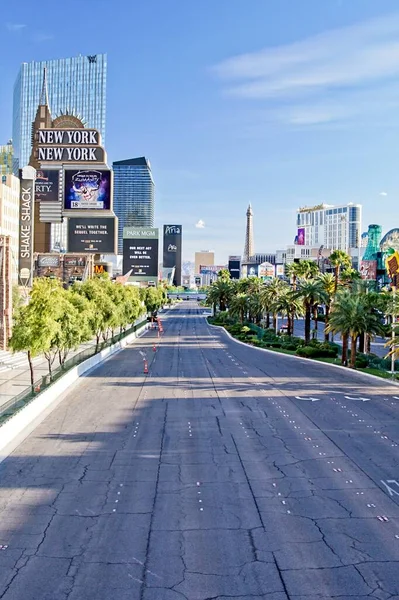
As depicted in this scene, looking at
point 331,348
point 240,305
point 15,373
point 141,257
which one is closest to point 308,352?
point 331,348

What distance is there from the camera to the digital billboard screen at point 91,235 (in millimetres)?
93125

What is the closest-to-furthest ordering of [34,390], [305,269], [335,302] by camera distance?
[34,390]
[335,302]
[305,269]

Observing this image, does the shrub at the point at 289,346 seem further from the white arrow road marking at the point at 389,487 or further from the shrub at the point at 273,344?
the white arrow road marking at the point at 389,487

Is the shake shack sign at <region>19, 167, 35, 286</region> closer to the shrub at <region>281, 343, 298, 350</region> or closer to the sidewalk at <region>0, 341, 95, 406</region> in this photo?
the sidewalk at <region>0, 341, 95, 406</region>

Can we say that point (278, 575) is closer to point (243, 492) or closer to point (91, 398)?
point (243, 492)

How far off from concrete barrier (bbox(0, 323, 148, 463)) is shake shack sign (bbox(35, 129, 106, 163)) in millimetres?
60620

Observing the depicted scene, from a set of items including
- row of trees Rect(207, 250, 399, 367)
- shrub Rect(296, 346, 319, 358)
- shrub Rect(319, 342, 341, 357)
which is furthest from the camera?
shrub Rect(319, 342, 341, 357)

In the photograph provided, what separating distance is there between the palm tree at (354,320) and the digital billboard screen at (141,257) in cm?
6992

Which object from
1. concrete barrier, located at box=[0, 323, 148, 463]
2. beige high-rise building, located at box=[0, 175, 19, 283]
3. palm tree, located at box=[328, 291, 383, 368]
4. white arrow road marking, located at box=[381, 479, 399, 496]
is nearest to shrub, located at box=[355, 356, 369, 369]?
palm tree, located at box=[328, 291, 383, 368]

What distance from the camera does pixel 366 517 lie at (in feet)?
53.9

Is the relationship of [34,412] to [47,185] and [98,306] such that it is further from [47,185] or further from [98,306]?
[47,185]

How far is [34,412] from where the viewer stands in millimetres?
28469

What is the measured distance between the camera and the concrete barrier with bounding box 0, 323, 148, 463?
2372 cm

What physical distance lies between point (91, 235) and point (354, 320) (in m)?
55.3
